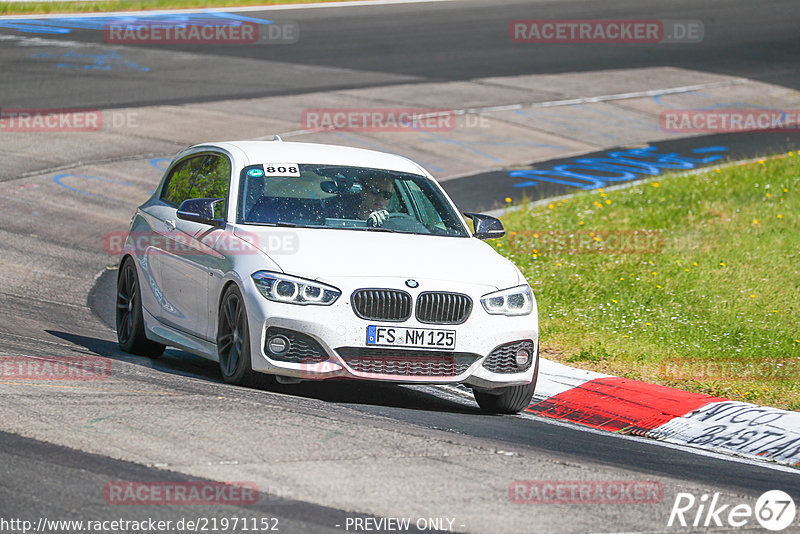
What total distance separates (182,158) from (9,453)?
4.68 meters

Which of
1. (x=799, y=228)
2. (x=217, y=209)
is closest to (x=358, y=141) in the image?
(x=799, y=228)

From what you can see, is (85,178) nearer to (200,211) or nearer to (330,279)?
(200,211)

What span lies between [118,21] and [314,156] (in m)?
24.6

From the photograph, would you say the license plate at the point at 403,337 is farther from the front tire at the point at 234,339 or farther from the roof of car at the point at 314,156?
the roof of car at the point at 314,156

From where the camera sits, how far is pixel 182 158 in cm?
1073

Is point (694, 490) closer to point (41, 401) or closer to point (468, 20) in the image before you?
point (41, 401)

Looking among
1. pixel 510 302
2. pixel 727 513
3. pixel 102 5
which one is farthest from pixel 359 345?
pixel 102 5

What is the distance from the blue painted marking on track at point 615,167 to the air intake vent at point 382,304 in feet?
40.8

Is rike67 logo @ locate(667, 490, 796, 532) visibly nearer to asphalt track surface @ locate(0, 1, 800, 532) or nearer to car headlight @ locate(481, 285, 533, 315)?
asphalt track surface @ locate(0, 1, 800, 532)

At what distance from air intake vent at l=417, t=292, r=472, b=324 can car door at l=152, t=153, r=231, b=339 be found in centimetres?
154

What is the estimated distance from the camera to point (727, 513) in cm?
643

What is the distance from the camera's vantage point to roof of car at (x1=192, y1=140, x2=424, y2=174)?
384 inches

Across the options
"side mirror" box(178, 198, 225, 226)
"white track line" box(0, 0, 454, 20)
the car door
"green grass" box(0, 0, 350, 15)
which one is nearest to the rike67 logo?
the car door

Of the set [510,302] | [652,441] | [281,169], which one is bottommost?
[652,441]
